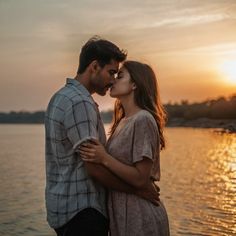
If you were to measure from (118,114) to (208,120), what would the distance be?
66.9 meters

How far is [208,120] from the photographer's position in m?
69.1

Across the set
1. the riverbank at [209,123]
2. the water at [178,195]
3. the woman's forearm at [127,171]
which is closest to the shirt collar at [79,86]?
the woman's forearm at [127,171]

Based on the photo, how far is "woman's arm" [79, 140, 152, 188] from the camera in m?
2.74

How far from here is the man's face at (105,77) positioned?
2.91 meters

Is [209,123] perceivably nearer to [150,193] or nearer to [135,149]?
[150,193]

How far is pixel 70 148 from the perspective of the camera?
111 inches

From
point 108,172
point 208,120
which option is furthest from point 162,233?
point 208,120

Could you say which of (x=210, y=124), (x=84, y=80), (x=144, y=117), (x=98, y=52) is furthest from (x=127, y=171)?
(x=210, y=124)

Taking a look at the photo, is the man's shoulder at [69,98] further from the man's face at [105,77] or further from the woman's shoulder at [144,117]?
the woman's shoulder at [144,117]

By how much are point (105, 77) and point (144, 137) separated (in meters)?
0.40

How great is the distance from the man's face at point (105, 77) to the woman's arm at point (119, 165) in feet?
1.17

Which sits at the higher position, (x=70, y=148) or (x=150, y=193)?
(x=70, y=148)

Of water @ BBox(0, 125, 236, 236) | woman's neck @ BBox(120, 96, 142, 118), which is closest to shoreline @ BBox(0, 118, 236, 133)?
water @ BBox(0, 125, 236, 236)

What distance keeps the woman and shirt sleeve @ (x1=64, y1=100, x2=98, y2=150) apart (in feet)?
0.27
